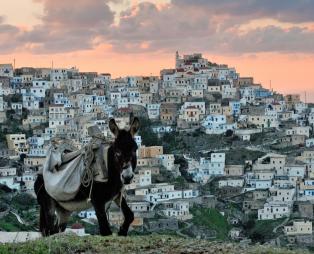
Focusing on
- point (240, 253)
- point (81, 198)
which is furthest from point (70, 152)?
point (240, 253)

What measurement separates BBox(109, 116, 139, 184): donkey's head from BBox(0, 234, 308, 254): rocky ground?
1.64 feet

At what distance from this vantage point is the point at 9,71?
75.0 meters

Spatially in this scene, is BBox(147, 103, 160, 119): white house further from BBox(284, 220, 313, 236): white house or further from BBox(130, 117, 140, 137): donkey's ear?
BBox(130, 117, 140, 137): donkey's ear

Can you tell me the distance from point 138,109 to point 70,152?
60754 millimetres

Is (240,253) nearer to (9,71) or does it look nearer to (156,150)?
(156,150)

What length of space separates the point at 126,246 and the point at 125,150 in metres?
0.81

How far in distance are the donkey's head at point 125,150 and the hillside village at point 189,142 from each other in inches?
1104

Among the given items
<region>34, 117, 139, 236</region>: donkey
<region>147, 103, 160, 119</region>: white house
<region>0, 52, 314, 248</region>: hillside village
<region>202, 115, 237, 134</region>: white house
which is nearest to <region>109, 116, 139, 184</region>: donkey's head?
<region>34, 117, 139, 236</region>: donkey

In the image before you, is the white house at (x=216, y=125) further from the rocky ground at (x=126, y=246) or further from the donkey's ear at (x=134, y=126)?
the rocky ground at (x=126, y=246)

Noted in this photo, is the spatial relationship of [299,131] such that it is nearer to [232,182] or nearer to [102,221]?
[232,182]

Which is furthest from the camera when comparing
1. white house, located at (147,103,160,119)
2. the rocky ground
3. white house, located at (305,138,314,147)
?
white house, located at (147,103,160,119)

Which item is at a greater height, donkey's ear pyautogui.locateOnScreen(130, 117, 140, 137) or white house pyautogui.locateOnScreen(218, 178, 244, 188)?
donkey's ear pyautogui.locateOnScreen(130, 117, 140, 137)

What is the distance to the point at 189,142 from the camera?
207 feet

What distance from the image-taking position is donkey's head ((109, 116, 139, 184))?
22.2 feet
